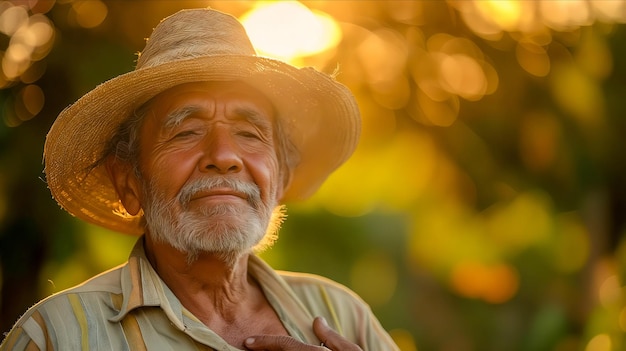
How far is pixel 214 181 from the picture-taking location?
297 cm

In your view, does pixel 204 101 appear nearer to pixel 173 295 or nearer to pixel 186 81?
pixel 186 81

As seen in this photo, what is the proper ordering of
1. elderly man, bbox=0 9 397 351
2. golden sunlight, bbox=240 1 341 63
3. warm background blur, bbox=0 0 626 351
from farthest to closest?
warm background blur, bbox=0 0 626 351 < golden sunlight, bbox=240 1 341 63 < elderly man, bbox=0 9 397 351


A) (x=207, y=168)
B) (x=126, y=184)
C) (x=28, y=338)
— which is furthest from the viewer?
(x=126, y=184)

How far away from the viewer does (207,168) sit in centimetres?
300

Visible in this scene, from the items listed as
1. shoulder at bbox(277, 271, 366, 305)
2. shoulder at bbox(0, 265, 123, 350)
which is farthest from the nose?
shoulder at bbox(277, 271, 366, 305)

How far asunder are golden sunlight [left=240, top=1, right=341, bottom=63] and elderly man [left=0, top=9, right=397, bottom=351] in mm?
982

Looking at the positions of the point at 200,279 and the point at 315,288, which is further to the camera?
the point at 315,288

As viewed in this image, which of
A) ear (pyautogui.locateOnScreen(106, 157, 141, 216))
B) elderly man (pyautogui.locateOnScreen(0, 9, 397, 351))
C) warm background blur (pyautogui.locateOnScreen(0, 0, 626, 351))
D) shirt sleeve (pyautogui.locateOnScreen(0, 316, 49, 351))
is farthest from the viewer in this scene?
warm background blur (pyautogui.locateOnScreen(0, 0, 626, 351))

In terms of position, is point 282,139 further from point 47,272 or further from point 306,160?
point 47,272

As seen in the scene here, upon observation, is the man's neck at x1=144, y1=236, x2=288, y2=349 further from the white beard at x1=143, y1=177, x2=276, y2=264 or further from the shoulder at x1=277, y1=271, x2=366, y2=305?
the shoulder at x1=277, y1=271, x2=366, y2=305

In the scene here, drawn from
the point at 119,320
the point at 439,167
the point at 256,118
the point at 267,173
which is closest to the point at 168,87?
the point at 256,118

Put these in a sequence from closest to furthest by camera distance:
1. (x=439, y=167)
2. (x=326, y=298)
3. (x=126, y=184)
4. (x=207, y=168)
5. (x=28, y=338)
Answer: (x=28, y=338)
(x=207, y=168)
(x=126, y=184)
(x=326, y=298)
(x=439, y=167)

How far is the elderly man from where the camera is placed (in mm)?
Result: 2852

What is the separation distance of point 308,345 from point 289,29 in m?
1.97
